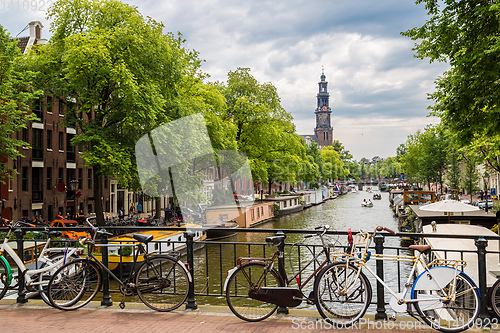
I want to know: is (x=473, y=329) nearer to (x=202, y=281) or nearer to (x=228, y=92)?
(x=202, y=281)

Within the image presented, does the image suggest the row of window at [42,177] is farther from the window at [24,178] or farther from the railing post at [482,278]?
the railing post at [482,278]

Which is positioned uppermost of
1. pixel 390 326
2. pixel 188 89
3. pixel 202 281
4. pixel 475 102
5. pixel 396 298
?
pixel 188 89

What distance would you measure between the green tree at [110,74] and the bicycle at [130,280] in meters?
16.1

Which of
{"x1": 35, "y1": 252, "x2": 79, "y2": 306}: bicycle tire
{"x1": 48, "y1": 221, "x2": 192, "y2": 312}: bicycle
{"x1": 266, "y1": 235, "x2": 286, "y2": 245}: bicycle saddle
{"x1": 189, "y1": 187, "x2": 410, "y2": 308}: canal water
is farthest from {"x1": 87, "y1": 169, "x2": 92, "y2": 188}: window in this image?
{"x1": 266, "y1": 235, "x2": 286, "y2": 245}: bicycle saddle

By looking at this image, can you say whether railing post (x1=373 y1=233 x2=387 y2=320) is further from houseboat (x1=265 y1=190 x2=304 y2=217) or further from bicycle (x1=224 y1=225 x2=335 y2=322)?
houseboat (x1=265 y1=190 x2=304 y2=217)

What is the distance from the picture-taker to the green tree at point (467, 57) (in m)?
11.0

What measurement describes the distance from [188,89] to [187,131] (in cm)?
565

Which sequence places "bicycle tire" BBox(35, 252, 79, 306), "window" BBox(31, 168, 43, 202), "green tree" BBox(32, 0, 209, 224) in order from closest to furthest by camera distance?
"bicycle tire" BBox(35, 252, 79, 306), "green tree" BBox(32, 0, 209, 224), "window" BBox(31, 168, 43, 202)

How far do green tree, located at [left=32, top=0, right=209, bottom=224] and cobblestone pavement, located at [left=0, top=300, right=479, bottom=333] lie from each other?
1640 centimetres

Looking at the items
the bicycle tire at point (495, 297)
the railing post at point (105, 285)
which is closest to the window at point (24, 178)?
the railing post at point (105, 285)

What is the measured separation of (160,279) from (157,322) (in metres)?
0.75

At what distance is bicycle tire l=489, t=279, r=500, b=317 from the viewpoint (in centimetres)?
577

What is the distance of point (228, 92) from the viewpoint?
46594 mm

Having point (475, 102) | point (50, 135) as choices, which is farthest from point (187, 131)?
point (475, 102)
